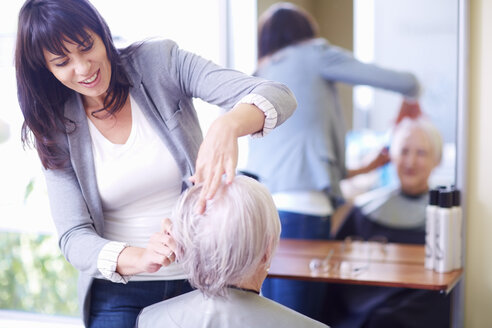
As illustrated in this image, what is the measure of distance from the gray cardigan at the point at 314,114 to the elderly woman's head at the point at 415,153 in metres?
0.12

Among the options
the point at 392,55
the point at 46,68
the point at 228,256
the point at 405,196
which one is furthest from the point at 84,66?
the point at 405,196

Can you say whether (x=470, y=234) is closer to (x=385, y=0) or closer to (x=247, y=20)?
(x=385, y=0)

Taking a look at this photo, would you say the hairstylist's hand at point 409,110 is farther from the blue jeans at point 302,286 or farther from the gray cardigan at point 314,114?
the blue jeans at point 302,286

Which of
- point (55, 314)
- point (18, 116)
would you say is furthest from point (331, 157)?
point (55, 314)

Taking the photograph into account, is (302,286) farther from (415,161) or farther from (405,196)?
(415,161)

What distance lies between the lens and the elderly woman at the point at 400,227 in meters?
1.80

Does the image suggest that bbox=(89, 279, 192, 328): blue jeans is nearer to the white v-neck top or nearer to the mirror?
the white v-neck top

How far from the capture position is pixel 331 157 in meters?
1.88

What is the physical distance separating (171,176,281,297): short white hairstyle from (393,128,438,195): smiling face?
3.20ft

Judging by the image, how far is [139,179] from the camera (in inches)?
45.9

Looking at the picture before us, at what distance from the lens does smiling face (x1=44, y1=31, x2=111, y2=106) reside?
1.06 m

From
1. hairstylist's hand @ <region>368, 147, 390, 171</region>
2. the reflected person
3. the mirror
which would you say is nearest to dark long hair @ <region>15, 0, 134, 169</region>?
the reflected person

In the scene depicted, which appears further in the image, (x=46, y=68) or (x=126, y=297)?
(x=126, y=297)

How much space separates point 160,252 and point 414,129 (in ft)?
3.81
